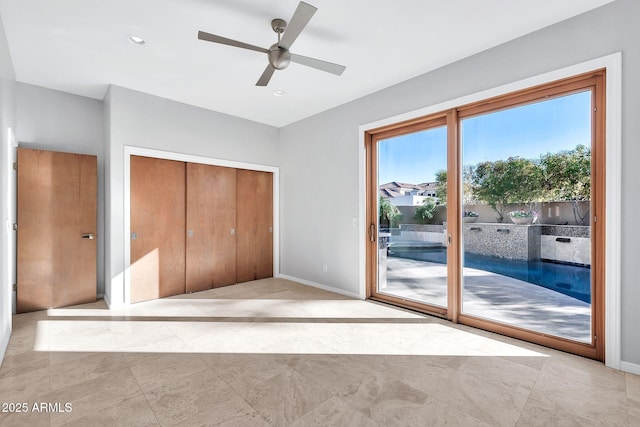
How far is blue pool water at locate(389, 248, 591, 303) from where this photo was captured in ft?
8.94

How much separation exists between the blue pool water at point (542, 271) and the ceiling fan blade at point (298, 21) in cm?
275

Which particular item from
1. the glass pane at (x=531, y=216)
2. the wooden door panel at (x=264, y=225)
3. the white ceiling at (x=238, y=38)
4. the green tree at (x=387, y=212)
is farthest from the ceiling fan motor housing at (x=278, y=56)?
the wooden door panel at (x=264, y=225)

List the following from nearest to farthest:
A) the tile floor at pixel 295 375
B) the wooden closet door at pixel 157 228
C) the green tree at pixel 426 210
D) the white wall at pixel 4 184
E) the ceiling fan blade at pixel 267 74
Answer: the tile floor at pixel 295 375 < the white wall at pixel 4 184 < the ceiling fan blade at pixel 267 74 < the green tree at pixel 426 210 < the wooden closet door at pixel 157 228

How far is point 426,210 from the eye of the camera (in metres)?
3.81

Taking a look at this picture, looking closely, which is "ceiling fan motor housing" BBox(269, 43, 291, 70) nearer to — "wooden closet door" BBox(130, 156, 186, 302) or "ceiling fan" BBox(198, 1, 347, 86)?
"ceiling fan" BBox(198, 1, 347, 86)

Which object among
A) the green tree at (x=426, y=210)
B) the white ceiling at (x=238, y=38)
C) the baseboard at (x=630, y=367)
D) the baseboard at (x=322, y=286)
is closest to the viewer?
the baseboard at (x=630, y=367)

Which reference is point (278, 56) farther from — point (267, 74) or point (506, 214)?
point (506, 214)

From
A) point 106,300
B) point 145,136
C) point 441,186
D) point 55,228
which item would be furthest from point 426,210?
point 55,228

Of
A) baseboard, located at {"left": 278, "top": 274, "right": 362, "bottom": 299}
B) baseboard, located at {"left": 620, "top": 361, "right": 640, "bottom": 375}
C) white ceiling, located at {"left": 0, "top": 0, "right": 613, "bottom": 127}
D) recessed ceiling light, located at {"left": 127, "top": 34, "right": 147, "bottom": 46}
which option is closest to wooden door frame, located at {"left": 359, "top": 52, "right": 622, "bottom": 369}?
baseboard, located at {"left": 620, "top": 361, "right": 640, "bottom": 375}

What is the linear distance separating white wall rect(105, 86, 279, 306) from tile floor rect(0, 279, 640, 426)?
96 cm

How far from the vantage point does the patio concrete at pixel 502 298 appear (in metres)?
2.77

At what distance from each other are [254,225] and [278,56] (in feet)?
10.9

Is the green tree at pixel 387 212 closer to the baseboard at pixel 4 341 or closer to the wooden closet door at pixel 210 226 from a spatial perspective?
the wooden closet door at pixel 210 226

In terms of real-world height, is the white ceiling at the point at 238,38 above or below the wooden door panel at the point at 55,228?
above
